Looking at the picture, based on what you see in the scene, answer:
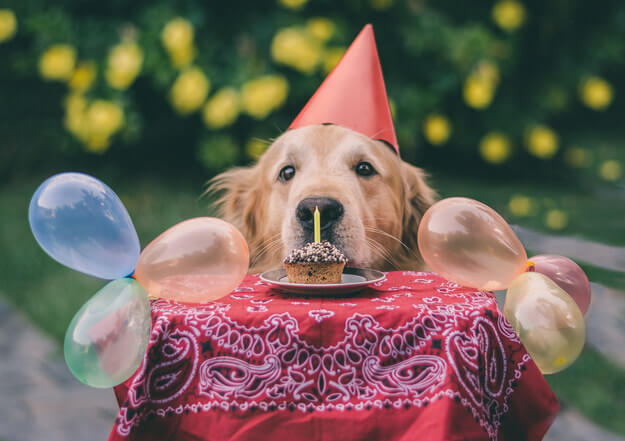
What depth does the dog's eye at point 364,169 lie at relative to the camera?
233cm

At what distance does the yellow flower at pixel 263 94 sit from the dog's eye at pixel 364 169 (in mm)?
1911

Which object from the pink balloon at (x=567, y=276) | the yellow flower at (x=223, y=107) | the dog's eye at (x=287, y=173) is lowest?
the yellow flower at (x=223, y=107)

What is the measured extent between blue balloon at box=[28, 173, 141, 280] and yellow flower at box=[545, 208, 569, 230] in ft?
12.9

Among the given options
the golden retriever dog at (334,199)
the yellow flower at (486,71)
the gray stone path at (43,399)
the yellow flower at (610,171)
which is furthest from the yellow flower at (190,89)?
the yellow flower at (610,171)

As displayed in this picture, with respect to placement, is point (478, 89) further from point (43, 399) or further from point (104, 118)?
point (43, 399)

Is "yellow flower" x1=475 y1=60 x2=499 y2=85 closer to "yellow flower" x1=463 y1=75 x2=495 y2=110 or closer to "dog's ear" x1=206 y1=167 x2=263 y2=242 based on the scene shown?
"yellow flower" x1=463 y1=75 x2=495 y2=110

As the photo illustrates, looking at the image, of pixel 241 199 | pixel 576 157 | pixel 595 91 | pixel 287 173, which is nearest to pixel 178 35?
pixel 241 199

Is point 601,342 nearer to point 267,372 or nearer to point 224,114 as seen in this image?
point 267,372

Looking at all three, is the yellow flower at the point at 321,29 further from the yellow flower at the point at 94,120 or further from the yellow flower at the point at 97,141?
the yellow flower at the point at 97,141

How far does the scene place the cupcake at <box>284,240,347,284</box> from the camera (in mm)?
1694

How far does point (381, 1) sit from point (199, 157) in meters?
2.04

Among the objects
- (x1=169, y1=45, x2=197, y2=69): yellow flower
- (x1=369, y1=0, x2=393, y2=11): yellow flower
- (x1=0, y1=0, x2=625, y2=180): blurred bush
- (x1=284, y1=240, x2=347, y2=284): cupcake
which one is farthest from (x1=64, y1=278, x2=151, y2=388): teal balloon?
(x1=369, y1=0, x2=393, y2=11): yellow flower

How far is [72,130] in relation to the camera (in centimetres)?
507

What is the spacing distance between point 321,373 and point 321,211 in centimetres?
68
